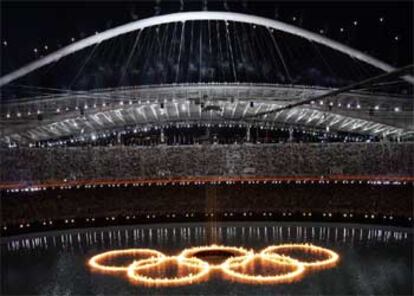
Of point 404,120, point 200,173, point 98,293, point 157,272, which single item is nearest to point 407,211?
point 404,120

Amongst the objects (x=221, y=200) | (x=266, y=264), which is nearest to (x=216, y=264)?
(x=266, y=264)

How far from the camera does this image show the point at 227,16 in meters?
41.4

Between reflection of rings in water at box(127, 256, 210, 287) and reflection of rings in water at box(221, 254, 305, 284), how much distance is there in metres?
1.22

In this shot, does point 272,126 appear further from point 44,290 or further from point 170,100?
point 44,290

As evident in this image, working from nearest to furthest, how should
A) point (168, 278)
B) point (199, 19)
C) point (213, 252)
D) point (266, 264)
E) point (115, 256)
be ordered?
point (168, 278)
point (266, 264)
point (213, 252)
point (115, 256)
point (199, 19)

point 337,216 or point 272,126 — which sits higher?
point 272,126

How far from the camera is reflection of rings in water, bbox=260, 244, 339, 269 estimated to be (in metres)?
27.7

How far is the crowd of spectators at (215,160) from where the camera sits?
4409 centimetres

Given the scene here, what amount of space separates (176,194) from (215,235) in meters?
7.11

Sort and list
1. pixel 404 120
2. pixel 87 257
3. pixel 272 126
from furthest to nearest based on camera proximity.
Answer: pixel 272 126 < pixel 404 120 < pixel 87 257

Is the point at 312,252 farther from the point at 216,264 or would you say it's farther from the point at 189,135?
the point at 189,135

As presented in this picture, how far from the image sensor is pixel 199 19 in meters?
41.4

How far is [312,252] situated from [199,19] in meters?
20.5

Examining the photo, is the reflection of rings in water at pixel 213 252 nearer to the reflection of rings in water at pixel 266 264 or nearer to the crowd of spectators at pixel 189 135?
the reflection of rings in water at pixel 266 264
